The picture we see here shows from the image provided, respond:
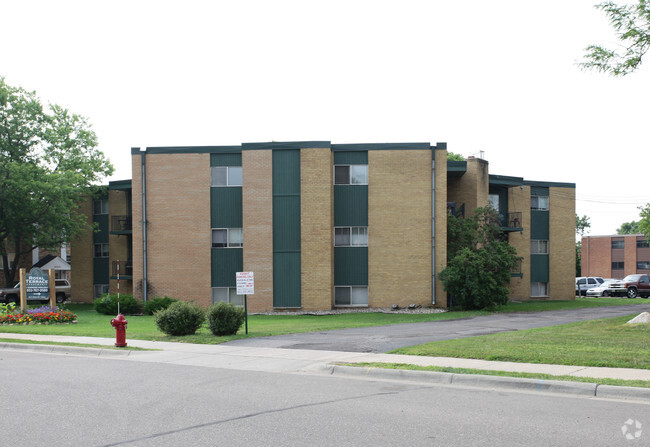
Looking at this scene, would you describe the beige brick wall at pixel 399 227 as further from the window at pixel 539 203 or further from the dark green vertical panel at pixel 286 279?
the window at pixel 539 203

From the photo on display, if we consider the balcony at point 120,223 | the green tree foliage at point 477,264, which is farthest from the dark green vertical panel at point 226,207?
the green tree foliage at point 477,264

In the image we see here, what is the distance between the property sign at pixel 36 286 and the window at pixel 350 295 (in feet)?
46.1

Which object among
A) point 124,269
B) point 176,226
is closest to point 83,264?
point 124,269

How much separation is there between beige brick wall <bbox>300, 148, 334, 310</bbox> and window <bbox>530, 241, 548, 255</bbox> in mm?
→ 16541

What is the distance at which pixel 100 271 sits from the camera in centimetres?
4178

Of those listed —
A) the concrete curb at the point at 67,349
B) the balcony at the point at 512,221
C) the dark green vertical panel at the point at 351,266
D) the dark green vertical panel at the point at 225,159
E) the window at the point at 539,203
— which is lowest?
the concrete curb at the point at 67,349

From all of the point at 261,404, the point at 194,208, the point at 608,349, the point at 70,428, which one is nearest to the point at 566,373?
the point at 608,349

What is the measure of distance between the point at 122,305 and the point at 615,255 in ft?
210

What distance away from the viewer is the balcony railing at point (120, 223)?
3903 cm

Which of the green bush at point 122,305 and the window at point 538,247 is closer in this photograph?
the green bush at point 122,305

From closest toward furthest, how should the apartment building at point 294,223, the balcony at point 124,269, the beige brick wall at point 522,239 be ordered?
the apartment building at point 294,223
the balcony at point 124,269
the beige brick wall at point 522,239

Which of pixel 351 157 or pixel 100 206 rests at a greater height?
pixel 351 157

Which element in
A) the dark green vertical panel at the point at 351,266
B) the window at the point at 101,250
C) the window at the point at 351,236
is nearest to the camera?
the dark green vertical panel at the point at 351,266

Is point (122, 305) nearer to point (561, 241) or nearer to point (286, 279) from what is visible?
point (286, 279)
